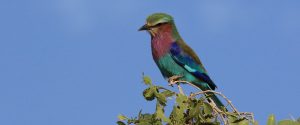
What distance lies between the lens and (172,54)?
9.53 metres

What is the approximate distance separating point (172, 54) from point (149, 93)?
4.14 metres

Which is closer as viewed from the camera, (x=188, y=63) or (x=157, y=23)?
(x=157, y=23)

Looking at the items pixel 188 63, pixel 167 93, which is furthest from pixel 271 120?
pixel 188 63

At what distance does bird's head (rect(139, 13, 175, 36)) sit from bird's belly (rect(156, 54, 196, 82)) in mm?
387

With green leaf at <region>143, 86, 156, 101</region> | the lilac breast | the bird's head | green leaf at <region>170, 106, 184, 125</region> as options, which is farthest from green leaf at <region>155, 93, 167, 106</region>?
the lilac breast

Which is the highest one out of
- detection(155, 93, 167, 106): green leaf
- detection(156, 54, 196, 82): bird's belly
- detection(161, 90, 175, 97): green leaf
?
detection(156, 54, 196, 82): bird's belly

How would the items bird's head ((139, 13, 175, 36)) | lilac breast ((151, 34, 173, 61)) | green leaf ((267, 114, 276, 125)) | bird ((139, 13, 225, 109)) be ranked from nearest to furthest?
green leaf ((267, 114, 276, 125)), bird's head ((139, 13, 175, 36)), bird ((139, 13, 225, 109)), lilac breast ((151, 34, 173, 61))

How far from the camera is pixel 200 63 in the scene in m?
9.86

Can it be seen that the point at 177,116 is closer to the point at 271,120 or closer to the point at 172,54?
the point at 271,120

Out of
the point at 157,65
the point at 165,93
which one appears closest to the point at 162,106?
the point at 165,93

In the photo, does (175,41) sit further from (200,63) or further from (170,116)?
(170,116)

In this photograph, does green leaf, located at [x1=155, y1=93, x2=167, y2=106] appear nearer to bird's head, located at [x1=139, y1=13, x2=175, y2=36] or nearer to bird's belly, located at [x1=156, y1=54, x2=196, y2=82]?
bird's head, located at [x1=139, y1=13, x2=175, y2=36]

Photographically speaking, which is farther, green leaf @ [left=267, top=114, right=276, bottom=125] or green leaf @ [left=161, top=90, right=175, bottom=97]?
green leaf @ [left=161, top=90, right=175, bottom=97]

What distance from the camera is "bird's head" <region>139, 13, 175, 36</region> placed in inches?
361
